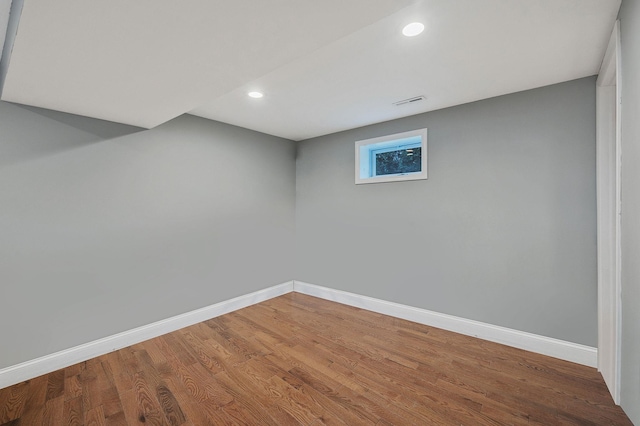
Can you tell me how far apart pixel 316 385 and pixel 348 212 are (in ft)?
7.23

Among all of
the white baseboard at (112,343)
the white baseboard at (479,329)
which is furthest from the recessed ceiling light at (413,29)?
the white baseboard at (112,343)

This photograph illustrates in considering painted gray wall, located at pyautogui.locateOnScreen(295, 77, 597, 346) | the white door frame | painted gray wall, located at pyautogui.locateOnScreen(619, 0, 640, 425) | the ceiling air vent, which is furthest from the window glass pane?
painted gray wall, located at pyautogui.locateOnScreen(619, 0, 640, 425)

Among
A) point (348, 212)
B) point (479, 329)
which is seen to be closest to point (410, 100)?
point (348, 212)

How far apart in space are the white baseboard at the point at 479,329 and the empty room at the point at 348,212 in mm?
19

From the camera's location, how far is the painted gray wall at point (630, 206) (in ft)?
4.00

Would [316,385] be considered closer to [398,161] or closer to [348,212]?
[348,212]

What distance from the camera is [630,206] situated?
52.7 inches

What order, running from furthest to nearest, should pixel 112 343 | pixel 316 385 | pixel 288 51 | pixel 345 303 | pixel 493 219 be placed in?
pixel 345 303
pixel 493 219
pixel 112 343
pixel 316 385
pixel 288 51

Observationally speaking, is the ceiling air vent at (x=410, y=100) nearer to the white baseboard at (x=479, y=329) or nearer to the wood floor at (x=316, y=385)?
the white baseboard at (x=479, y=329)

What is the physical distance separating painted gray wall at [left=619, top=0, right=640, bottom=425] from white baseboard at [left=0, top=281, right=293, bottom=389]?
11.2 feet

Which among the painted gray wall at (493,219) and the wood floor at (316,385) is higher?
the painted gray wall at (493,219)

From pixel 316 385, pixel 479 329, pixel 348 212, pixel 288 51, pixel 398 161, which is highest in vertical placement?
pixel 288 51

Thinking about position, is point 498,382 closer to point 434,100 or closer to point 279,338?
point 279,338

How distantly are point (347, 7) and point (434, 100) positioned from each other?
1922 mm
